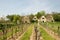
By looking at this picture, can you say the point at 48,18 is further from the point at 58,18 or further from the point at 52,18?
the point at 58,18

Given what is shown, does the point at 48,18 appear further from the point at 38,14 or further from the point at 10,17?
the point at 10,17

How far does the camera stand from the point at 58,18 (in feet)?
398

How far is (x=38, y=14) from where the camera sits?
15662 cm

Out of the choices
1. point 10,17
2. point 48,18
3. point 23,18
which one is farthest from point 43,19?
point 10,17

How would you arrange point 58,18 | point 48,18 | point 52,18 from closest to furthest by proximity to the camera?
point 58,18
point 52,18
point 48,18

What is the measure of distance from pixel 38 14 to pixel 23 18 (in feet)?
76.1

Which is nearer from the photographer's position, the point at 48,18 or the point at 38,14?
the point at 48,18

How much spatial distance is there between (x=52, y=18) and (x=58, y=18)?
441 inches

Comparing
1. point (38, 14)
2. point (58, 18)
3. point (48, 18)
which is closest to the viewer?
point (58, 18)

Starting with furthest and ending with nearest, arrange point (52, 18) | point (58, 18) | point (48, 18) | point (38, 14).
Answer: point (38, 14) → point (48, 18) → point (52, 18) → point (58, 18)

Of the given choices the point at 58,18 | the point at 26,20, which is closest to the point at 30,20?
the point at 26,20

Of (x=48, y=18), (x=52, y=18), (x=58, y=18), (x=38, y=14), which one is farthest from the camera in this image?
(x=38, y=14)

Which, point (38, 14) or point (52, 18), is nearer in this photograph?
point (52, 18)

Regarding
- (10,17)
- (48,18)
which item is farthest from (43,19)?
(10,17)
